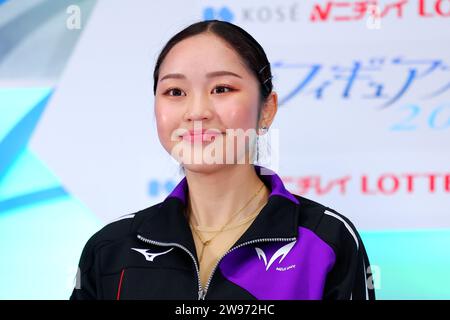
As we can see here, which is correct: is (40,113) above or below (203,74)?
above

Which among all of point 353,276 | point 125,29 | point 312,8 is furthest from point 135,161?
point 353,276

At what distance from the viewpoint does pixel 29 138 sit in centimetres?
168

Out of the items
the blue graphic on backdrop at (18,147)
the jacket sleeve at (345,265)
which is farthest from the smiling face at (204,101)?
the blue graphic on backdrop at (18,147)

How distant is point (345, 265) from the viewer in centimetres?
99

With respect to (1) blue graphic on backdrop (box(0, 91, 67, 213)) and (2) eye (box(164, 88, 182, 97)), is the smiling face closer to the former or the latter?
(2) eye (box(164, 88, 182, 97))

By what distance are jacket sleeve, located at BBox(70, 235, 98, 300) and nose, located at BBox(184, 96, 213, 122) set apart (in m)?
0.33

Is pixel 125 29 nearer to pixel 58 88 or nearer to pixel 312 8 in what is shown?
pixel 58 88

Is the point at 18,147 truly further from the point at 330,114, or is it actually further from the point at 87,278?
the point at 330,114

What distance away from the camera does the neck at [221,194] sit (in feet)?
3.40

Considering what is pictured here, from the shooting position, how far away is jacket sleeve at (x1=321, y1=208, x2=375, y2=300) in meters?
0.97

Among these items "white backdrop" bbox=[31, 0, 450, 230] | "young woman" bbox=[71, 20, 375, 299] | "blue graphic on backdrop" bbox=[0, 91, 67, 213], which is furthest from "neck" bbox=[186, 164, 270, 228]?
"blue graphic on backdrop" bbox=[0, 91, 67, 213]

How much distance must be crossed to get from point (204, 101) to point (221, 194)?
181mm

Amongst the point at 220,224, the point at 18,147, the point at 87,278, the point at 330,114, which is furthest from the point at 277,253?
the point at 18,147
